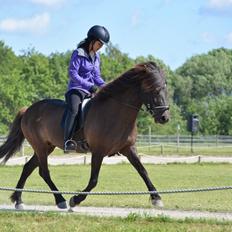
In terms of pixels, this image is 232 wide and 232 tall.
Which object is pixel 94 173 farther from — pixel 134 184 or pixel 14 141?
pixel 134 184

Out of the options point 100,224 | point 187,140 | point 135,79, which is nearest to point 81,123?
point 135,79

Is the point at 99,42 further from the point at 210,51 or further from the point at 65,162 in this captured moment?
the point at 210,51

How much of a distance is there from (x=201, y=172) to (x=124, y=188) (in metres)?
9.88

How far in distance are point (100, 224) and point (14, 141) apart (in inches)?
184

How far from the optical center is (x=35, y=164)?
13.6m

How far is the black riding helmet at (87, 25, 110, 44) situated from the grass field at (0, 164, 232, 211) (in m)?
3.20

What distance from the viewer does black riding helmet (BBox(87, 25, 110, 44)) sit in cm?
1259

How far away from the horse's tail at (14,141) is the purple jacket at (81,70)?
77.6 inches

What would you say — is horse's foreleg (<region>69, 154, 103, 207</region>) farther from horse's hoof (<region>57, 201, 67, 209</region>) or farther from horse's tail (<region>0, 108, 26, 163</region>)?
horse's tail (<region>0, 108, 26, 163</region>)

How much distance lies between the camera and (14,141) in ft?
46.4

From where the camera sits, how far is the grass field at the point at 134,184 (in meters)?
14.2

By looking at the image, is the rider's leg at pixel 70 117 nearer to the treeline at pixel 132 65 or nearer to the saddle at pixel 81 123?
the saddle at pixel 81 123

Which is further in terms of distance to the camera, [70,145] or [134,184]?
[134,184]

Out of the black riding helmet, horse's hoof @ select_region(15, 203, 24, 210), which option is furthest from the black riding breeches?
horse's hoof @ select_region(15, 203, 24, 210)
